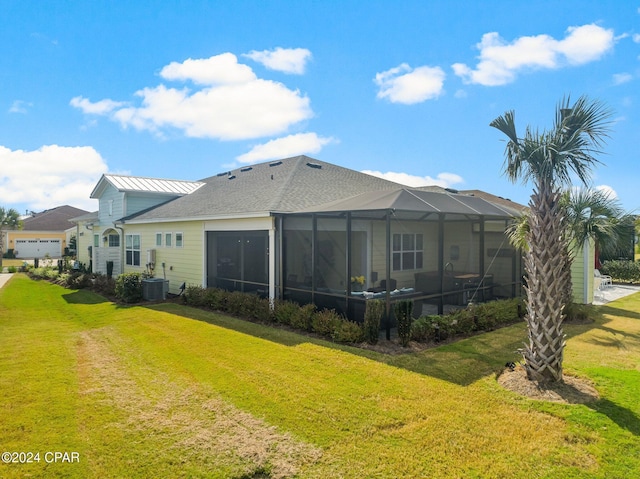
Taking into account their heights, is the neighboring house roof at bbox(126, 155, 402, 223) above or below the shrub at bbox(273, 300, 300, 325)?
above

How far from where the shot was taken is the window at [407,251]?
13.8 meters

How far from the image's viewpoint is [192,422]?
15.6 ft

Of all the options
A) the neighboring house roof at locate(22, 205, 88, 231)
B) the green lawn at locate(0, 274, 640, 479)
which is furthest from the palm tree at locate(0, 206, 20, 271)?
the green lawn at locate(0, 274, 640, 479)

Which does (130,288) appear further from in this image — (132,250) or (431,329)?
(431,329)

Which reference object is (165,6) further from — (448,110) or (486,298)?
(486,298)

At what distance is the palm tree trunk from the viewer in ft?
18.8

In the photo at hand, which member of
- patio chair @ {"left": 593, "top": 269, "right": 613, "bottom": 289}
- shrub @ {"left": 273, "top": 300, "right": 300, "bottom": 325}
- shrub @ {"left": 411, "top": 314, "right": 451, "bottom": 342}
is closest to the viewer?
shrub @ {"left": 411, "top": 314, "right": 451, "bottom": 342}

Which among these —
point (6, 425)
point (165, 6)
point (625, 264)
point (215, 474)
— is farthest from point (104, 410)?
point (625, 264)

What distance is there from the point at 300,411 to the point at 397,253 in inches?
371

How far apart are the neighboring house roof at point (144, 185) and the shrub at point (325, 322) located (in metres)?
13.1

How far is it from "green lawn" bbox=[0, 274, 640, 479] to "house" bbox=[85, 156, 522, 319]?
276 cm

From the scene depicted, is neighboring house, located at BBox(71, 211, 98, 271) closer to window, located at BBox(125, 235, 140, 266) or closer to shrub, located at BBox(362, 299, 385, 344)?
window, located at BBox(125, 235, 140, 266)

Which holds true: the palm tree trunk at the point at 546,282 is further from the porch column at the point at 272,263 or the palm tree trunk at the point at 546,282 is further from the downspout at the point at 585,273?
the downspout at the point at 585,273

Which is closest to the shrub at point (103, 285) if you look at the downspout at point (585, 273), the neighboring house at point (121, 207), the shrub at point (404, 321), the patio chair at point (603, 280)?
the neighboring house at point (121, 207)
